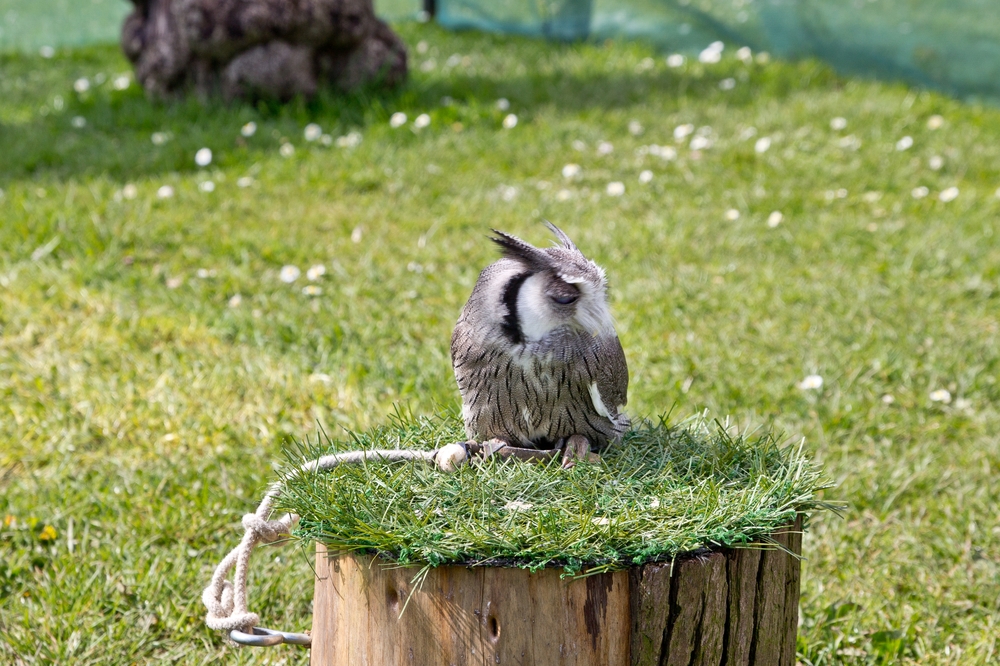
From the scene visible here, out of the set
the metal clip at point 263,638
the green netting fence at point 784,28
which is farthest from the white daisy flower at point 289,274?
the green netting fence at point 784,28

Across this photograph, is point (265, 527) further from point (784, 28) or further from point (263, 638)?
point (784, 28)

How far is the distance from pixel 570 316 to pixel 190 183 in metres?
5.08

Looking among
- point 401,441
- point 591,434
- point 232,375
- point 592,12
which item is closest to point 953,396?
point 591,434

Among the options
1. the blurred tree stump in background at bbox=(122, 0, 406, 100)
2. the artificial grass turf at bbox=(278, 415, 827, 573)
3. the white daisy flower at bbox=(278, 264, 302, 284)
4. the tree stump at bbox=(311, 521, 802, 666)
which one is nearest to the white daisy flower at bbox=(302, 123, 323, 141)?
the blurred tree stump in background at bbox=(122, 0, 406, 100)

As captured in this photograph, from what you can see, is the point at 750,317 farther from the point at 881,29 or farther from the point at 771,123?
the point at 881,29

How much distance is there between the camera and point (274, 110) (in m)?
8.02

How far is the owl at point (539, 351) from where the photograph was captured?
223 cm

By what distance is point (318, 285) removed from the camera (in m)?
5.38

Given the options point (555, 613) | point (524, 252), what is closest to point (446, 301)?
point (524, 252)

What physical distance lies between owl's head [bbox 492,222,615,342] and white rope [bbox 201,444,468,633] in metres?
0.37

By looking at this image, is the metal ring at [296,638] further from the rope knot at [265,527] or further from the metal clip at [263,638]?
the rope knot at [265,527]

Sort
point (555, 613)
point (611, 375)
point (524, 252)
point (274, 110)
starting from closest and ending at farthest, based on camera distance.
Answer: point (555, 613) → point (524, 252) → point (611, 375) → point (274, 110)

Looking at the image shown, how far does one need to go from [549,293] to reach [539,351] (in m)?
0.16

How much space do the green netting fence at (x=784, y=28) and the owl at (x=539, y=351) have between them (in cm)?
765
